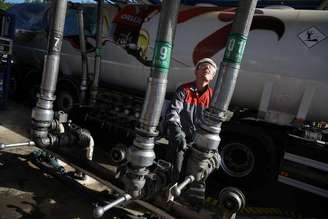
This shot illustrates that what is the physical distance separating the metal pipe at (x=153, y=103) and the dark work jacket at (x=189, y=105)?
0.65 meters

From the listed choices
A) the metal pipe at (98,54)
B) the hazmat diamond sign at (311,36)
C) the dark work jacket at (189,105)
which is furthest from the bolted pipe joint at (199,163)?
the metal pipe at (98,54)

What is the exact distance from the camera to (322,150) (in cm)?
Result: 446

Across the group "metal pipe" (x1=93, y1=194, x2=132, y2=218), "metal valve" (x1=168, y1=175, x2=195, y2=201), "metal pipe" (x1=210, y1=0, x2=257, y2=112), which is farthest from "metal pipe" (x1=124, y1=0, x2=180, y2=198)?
"metal pipe" (x1=210, y1=0, x2=257, y2=112)

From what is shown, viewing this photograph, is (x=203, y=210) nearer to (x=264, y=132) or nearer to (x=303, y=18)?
(x=264, y=132)

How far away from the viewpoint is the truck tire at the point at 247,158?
4.80 metres

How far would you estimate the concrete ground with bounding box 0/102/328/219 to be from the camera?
348cm

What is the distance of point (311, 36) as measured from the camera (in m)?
4.35

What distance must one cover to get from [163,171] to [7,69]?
20.1 feet

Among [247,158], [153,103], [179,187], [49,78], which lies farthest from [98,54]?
[179,187]

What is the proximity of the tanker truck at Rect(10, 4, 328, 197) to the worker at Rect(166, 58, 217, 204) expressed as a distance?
586mm

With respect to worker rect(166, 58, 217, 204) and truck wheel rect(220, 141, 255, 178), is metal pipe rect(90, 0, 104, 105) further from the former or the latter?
worker rect(166, 58, 217, 204)

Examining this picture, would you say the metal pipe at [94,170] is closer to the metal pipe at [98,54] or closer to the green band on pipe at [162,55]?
the green band on pipe at [162,55]

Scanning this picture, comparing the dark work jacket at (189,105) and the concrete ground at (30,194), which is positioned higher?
the dark work jacket at (189,105)

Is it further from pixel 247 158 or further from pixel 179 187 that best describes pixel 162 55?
pixel 247 158
